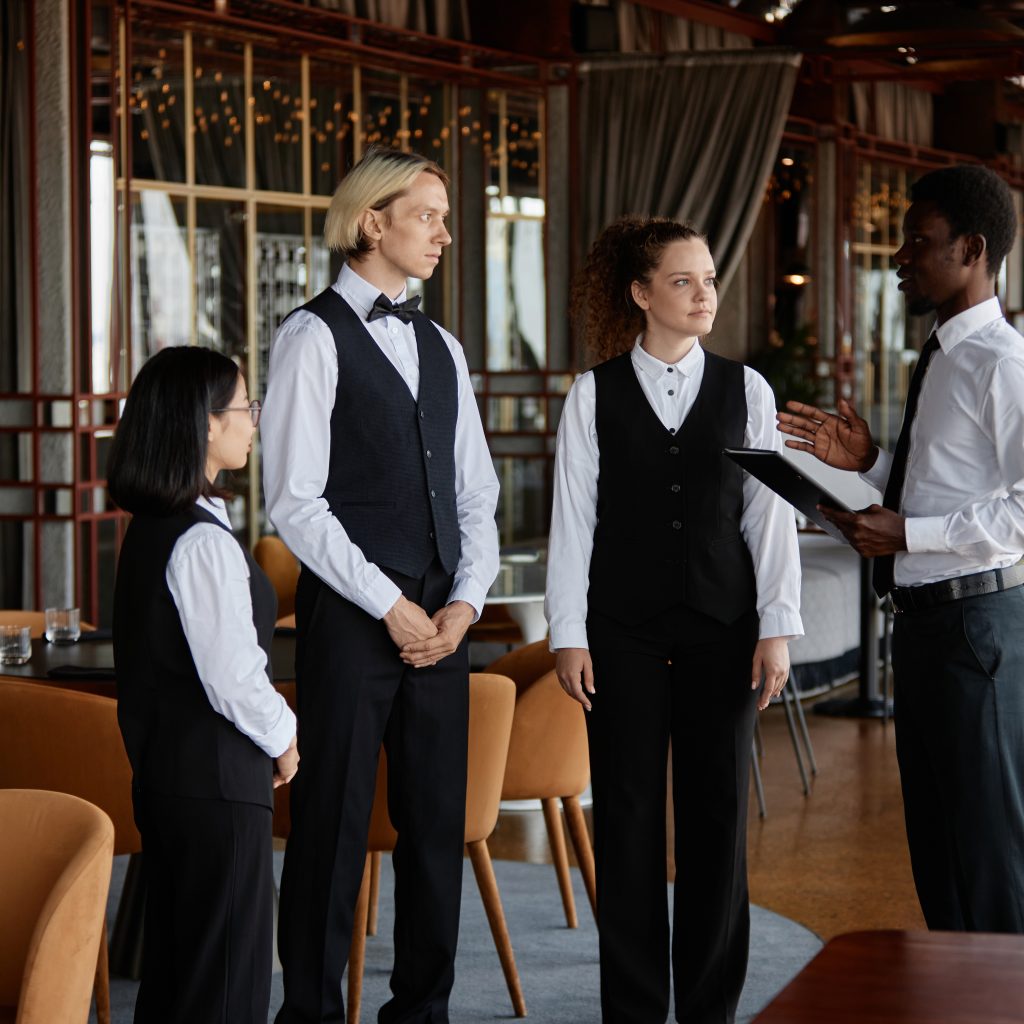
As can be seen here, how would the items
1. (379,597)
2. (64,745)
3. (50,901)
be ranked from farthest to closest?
1. (64,745)
2. (379,597)
3. (50,901)

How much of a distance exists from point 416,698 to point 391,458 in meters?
0.45

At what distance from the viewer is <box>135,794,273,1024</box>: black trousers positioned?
2.49 metres

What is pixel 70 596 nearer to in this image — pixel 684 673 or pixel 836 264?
pixel 684 673

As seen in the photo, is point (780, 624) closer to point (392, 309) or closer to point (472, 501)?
point (472, 501)

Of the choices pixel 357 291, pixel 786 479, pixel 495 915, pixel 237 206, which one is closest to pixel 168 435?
pixel 357 291

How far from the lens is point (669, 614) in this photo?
3.01 m

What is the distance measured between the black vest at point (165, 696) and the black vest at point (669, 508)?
0.81 m

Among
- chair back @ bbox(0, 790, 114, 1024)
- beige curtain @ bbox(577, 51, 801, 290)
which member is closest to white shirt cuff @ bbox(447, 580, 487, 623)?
chair back @ bbox(0, 790, 114, 1024)

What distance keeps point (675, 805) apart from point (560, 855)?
3.61 ft

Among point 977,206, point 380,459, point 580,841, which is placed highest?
point 977,206

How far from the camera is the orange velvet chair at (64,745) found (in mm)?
3301

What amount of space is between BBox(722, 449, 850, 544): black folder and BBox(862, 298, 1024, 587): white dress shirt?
0.51 feet

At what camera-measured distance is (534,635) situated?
19.1 feet

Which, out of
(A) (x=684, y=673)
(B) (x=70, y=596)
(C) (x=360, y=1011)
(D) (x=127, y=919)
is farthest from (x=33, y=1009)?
(B) (x=70, y=596)
